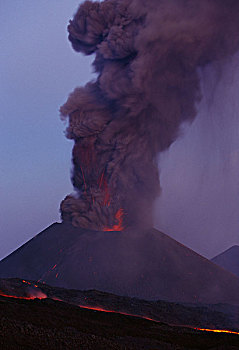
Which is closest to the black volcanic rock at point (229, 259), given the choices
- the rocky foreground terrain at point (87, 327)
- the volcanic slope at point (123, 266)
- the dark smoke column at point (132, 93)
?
the dark smoke column at point (132, 93)

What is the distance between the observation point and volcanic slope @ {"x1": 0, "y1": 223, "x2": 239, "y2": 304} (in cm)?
1870

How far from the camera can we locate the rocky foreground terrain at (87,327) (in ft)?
20.9

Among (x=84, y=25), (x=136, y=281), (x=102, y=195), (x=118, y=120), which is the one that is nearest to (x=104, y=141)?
(x=118, y=120)

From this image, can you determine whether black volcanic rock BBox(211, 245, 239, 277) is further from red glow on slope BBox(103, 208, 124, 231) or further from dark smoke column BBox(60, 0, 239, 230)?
dark smoke column BBox(60, 0, 239, 230)

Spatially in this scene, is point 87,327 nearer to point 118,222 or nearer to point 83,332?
point 83,332

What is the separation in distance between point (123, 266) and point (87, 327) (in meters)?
12.7

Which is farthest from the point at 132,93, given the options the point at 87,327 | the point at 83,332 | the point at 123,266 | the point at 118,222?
the point at 83,332

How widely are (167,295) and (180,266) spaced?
3030mm

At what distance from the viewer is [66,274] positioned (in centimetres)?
1958

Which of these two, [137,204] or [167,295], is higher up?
[137,204]

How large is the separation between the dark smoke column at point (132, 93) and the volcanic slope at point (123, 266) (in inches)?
108

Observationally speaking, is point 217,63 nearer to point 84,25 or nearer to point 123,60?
point 123,60

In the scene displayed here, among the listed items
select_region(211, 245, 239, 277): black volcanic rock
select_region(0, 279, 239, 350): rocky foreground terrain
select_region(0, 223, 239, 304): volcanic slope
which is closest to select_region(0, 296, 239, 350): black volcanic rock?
select_region(0, 279, 239, 350): rocky foreground terrain

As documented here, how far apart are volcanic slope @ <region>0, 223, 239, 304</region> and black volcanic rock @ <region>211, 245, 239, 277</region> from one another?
3161 centimetres
